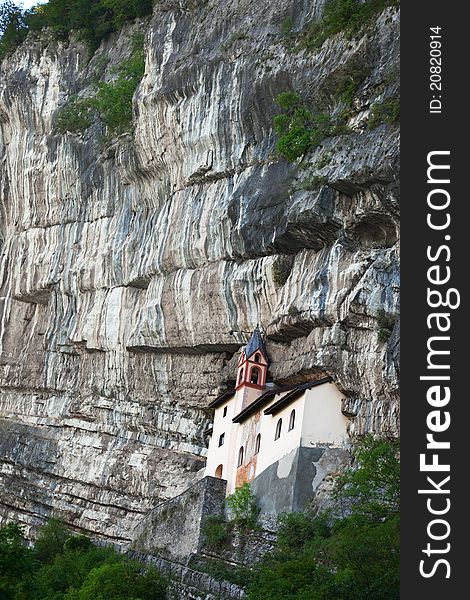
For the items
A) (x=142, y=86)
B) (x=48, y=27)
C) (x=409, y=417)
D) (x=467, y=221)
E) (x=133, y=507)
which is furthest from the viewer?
(x=48, y=27)

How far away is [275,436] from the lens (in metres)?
38.1

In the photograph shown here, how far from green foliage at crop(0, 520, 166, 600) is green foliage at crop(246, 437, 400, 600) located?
352 cm

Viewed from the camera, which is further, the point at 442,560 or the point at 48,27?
the point at 48,27

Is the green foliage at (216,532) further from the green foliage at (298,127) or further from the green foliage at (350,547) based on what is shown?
the green foliage at (298,127)

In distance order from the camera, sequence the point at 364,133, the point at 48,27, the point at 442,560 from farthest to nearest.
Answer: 1. the point at 48,27
2. the point at 364,133
3. the point at 442,560

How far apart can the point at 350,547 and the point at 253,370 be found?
1435 centimetres

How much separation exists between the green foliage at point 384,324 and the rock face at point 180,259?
182mm

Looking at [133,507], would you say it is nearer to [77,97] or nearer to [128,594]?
[128,594]

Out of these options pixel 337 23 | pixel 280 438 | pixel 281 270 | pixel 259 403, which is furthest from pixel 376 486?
pixel 337 23

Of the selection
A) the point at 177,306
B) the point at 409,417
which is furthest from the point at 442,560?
the point at 177,306

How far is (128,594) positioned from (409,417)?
1436 centimetres

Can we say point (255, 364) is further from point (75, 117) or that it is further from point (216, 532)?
point (75, 117)

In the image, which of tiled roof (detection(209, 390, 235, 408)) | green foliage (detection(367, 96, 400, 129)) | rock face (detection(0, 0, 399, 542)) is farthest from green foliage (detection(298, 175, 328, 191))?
tiled roof (detection(209, 390, 235, 408))

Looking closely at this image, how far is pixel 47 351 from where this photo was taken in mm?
52750
